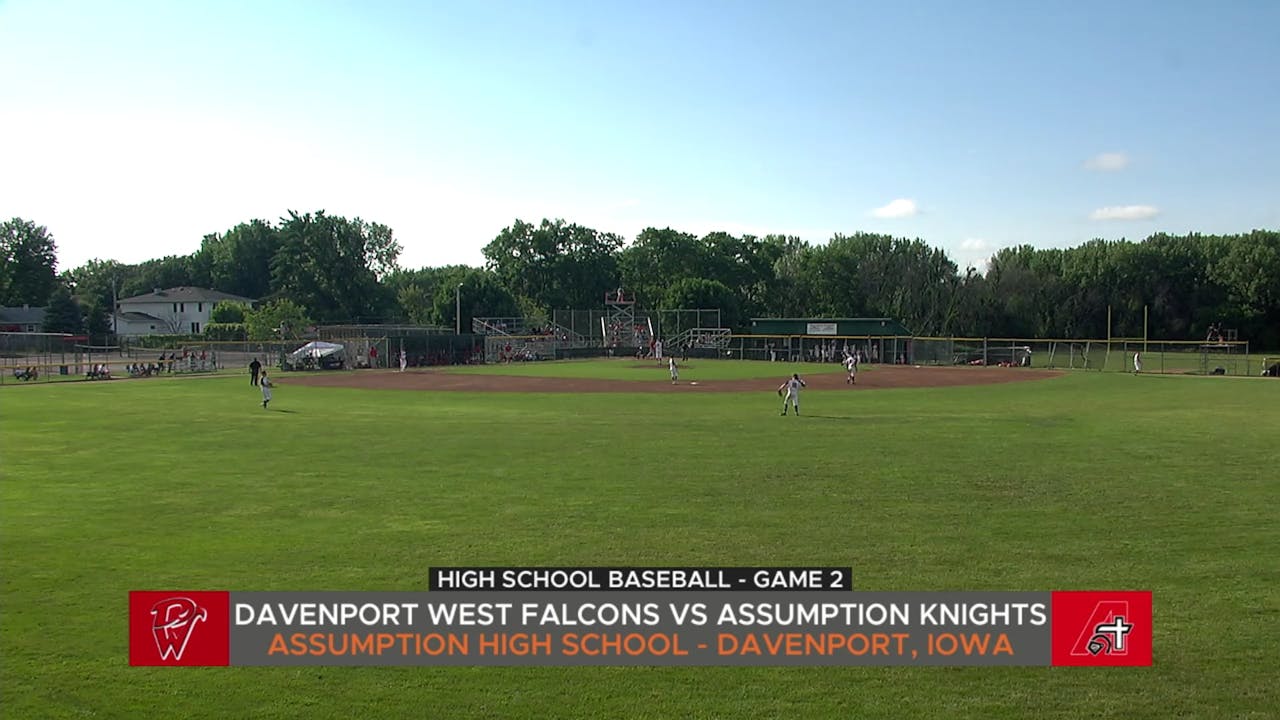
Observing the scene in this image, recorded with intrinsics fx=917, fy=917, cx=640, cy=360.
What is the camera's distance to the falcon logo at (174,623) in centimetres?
823

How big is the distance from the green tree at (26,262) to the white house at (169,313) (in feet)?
31.0

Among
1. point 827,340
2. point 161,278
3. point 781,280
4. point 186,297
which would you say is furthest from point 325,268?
point 827,340

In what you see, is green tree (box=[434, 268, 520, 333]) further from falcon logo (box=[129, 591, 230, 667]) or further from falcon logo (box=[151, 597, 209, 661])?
falcon logo (box=[151, 597, 209, 661])

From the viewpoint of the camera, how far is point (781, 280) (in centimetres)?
12138

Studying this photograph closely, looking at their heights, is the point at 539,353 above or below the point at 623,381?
above

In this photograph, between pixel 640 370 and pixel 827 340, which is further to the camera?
pixel 827 340

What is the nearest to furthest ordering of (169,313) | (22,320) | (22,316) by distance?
(22,320) → (22,316) → (169,313)

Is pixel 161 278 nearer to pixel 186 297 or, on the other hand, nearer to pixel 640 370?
pixel 186 297

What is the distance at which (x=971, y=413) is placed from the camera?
100.0 feet

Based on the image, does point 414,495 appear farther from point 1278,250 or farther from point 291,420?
point 1278,250

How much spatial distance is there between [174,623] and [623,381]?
135 feet

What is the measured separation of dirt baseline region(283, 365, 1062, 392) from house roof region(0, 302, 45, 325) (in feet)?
215

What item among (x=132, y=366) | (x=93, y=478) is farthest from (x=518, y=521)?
(x=132, y=366)

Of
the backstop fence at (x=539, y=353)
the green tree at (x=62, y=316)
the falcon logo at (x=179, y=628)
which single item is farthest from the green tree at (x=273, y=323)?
the falcon logo at (x=179, y=628)
